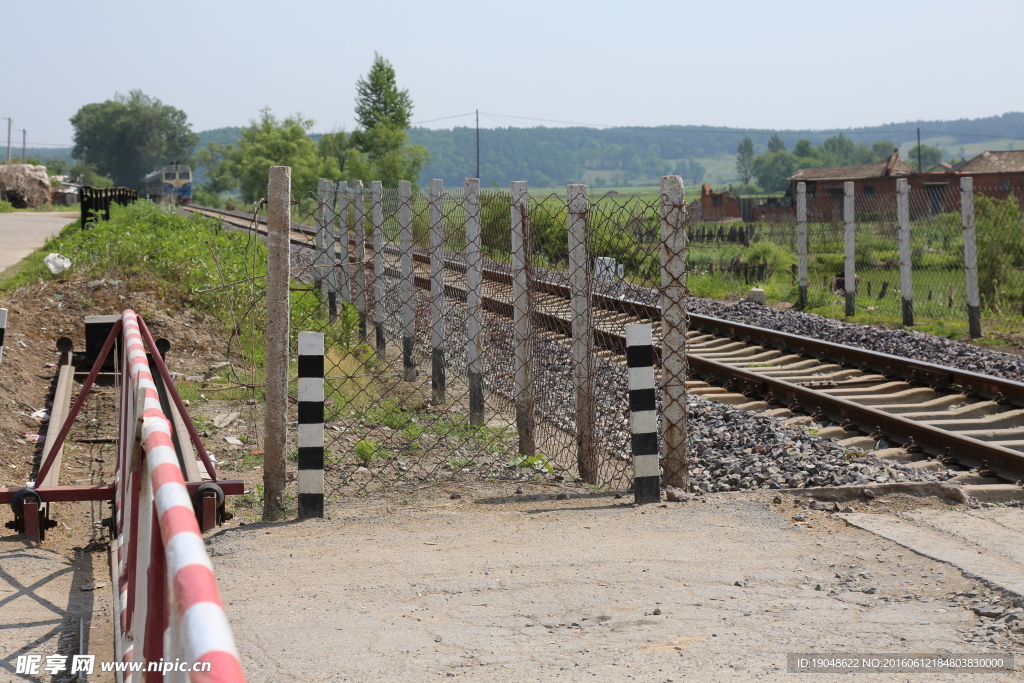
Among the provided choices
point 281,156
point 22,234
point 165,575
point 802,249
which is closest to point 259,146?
point 281,156

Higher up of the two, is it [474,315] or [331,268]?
[331,268]

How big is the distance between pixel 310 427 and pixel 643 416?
1896 millimetres

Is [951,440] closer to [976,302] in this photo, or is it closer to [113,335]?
[113,335]

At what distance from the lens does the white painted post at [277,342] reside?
17.6 ft

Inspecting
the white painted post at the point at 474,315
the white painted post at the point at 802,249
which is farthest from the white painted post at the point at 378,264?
the white painted post at the point at 802,249

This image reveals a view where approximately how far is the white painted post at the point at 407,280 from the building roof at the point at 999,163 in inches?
2784

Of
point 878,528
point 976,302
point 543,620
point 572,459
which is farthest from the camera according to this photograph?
point 976,302

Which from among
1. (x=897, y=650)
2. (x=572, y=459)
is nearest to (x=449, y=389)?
(x=572, y=459)

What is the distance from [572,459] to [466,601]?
313 centimetres

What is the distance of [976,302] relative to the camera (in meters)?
13.7

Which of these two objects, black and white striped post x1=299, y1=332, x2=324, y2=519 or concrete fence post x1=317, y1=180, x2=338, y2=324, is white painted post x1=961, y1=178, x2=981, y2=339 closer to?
concrete fence post x1=317, y1=180, x2=338, y2=324

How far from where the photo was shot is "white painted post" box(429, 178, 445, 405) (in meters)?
8.55

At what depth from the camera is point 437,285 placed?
348 inches

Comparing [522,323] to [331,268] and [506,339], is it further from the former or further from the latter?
[331,268]
